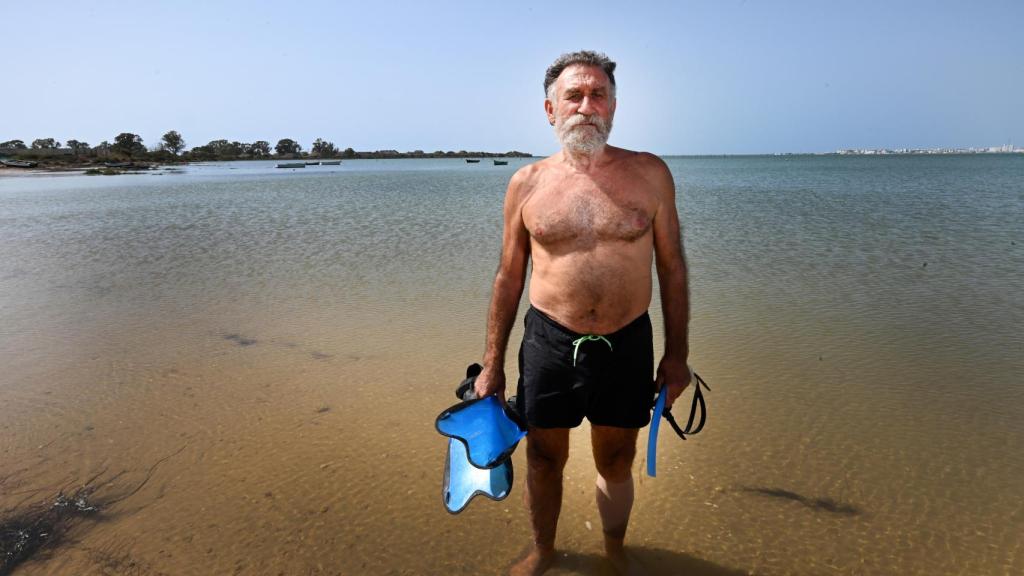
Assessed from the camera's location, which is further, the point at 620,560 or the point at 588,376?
the point at 620,560

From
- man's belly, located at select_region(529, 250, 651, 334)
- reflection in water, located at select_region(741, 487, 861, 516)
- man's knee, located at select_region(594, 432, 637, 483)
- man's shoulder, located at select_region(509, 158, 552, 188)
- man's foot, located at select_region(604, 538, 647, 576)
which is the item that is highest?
man's shoulder, located at select_region(509, 158, 552, 188)

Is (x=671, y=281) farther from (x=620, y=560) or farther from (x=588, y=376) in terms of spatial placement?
(x=620, y=560)

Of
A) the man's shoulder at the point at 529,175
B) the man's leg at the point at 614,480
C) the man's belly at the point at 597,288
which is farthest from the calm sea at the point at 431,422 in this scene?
the man's shoulder at the point at 529,175

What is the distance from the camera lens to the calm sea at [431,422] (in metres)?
2.68

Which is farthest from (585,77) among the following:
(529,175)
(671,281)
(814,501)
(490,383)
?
(814,501)

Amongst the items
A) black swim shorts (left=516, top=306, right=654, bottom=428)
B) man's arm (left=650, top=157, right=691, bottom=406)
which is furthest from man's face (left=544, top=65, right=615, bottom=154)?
black swim shorts (left=516, top=306, right=654, bottom=428)

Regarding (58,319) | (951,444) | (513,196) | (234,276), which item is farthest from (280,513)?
(234,276)

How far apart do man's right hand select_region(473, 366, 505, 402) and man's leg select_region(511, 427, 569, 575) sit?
0.23 metres

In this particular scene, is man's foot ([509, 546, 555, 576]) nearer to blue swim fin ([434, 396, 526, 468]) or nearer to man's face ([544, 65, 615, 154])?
blue swim fin ([434, 396, 526, 468])

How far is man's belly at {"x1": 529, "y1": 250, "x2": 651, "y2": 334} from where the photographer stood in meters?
2.16

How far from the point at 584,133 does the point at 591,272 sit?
521 millimetres

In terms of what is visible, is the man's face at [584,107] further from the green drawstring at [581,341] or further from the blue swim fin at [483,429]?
the blue swim fin at [483,429]

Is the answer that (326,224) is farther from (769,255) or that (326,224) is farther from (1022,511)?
(1022,511)

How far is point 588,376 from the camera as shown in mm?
2170
